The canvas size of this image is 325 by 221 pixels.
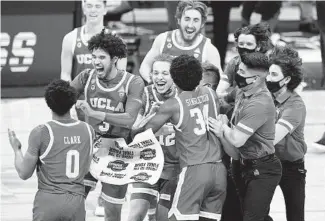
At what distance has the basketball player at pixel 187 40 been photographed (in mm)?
8898

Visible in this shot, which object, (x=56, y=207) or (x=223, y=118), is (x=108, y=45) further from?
(x=56, y=207)

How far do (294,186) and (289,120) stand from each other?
52cm

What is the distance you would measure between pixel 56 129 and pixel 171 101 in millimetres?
863

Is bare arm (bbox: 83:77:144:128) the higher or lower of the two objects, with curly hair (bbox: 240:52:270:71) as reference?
lower

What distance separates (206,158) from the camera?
7.22 m

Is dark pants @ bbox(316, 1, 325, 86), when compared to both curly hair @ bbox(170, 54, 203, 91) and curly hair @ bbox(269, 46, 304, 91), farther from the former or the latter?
curly hair @ bbox(170, 54, 203, 91)

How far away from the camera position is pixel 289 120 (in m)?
7.64

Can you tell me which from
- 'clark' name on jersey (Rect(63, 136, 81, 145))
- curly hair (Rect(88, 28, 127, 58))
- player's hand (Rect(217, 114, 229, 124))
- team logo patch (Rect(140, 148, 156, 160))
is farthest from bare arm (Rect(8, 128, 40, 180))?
player's hand (Rect(217, 114, 229, 124))

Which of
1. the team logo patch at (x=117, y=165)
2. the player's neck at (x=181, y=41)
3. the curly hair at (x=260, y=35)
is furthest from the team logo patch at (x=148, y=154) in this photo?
the player's neck at (x=181, y=41)

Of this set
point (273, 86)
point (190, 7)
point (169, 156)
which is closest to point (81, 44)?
point (190, 7)

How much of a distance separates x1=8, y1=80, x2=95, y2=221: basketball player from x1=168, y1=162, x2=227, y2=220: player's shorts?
2.34ft

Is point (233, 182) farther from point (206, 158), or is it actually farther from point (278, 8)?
point (278, 8)

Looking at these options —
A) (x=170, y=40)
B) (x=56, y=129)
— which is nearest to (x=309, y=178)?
(x=170, y=40)

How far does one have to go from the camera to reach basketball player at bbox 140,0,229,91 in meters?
8.90
